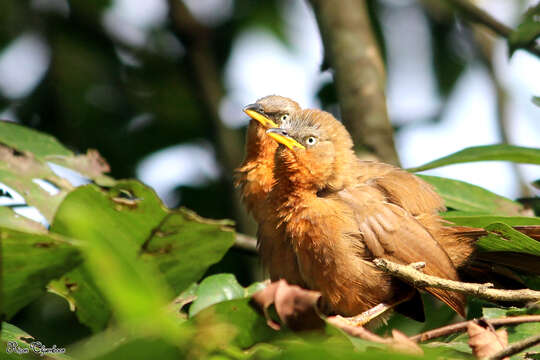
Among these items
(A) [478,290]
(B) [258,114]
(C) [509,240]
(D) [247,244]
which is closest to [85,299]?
(A) [478,290]

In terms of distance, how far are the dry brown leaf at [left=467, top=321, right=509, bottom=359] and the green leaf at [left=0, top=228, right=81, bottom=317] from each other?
4.09 feet

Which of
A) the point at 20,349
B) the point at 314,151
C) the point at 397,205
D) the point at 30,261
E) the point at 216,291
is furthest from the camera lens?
the point at 314,151

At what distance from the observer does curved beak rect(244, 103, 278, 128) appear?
506cm

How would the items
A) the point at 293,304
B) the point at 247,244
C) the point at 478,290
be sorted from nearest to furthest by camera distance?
1. the point at 293,304
2. the point at 478,290
3. the point at 247,244

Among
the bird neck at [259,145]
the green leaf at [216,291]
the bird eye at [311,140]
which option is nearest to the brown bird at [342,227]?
the bird eye at [311,140]

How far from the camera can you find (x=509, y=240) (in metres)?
2.87

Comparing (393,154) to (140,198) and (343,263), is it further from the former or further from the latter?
(140,198)

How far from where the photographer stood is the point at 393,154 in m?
4.43

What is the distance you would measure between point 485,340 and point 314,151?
1.82 m

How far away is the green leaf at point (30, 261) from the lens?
5.76 ft

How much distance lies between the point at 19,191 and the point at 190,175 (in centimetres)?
301

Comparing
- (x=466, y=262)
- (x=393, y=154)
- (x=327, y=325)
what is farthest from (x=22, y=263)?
(x=393, y=154)

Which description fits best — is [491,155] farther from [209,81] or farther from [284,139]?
[209,81]
